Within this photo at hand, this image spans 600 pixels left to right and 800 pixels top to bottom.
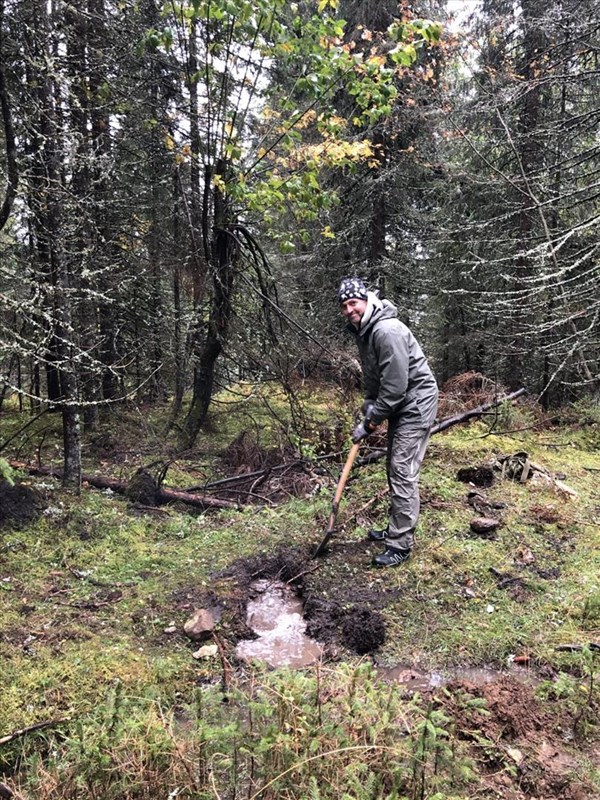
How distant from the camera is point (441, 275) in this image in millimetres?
13250

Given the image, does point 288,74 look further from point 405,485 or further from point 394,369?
point 405,485

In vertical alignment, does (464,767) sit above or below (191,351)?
below

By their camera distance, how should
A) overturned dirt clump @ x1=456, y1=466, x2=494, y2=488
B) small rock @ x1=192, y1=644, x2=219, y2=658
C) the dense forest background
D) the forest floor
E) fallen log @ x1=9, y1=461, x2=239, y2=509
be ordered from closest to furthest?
the forest floor → small rock @ x1=192, y1=644, x2=219, y2=658 → the dense forest background → fallen log @ x1=9, y1=461, x2=239, y2=509 → overturned dirt clump @ x1=456, y1=466, x2=494, y2=488

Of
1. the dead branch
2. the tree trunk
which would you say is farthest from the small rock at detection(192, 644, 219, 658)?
the tree trunk

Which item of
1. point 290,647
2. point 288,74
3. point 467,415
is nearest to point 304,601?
point 290,647

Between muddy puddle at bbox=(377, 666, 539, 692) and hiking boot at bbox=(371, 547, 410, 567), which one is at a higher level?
hiking boot at bbox=(371, 547, 410, 567)

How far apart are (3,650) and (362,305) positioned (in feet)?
12.0

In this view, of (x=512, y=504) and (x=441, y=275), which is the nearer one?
(x=512, y=504)

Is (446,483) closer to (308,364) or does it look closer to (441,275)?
(308,364)

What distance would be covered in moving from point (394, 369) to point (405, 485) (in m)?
1.03

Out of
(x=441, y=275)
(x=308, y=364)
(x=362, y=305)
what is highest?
(x=441, y=275)

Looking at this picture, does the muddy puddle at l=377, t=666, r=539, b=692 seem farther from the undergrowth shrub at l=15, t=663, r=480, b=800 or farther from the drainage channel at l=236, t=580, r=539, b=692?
the undergrowth shrub at l=15, t=663, r=480, b=800

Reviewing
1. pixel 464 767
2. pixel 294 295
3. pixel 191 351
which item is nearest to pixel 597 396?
pixel 294 295

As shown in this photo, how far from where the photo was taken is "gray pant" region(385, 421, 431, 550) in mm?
4438
